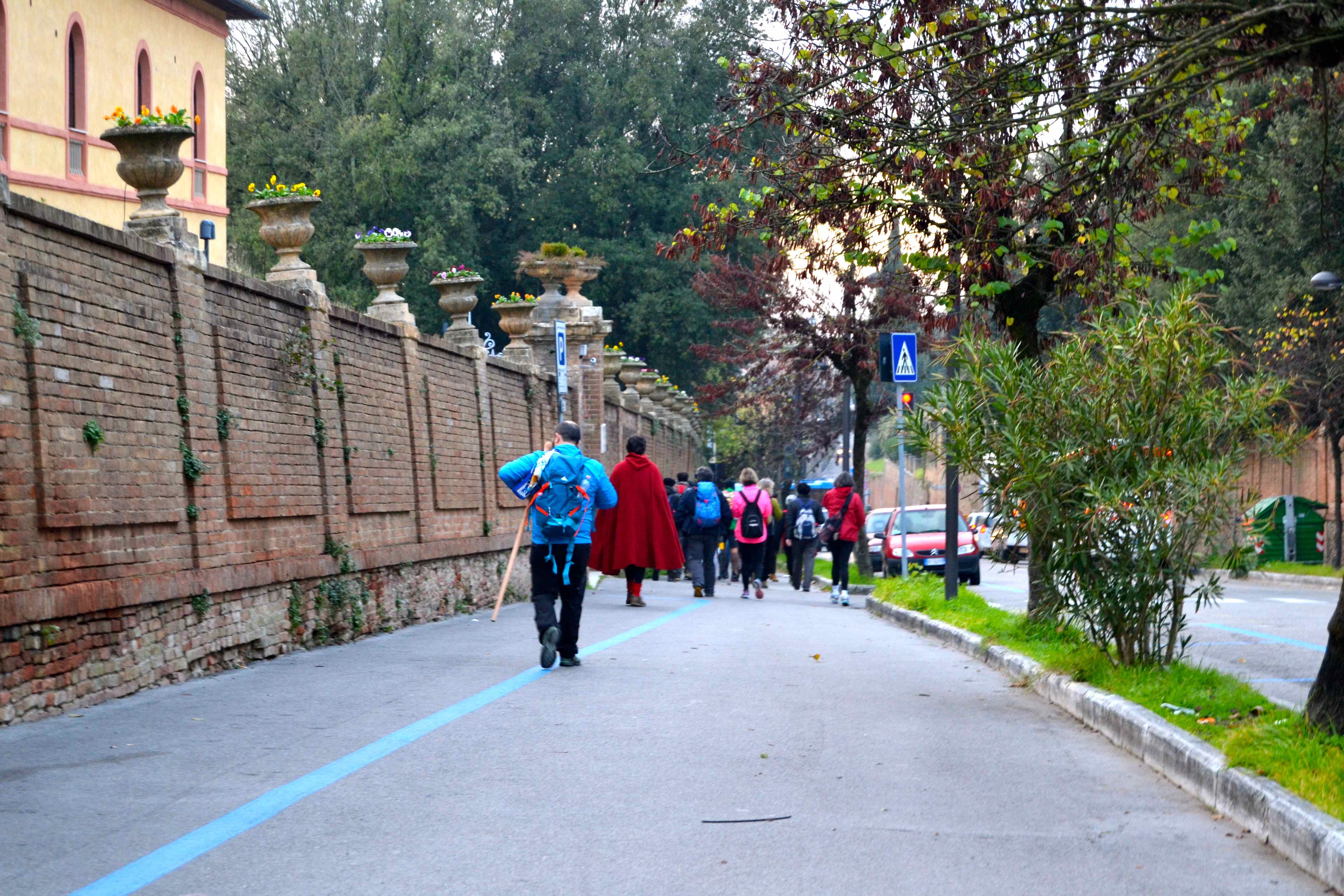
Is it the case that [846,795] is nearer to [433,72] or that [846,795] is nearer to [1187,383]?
[1187,383]

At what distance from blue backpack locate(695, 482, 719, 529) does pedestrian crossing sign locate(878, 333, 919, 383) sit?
3551 millimetres

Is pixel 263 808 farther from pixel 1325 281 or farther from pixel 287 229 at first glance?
pixel 1325 281

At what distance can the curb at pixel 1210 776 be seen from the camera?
5621 mm

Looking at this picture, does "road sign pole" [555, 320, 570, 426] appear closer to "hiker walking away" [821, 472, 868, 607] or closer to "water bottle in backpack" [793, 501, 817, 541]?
"hiker walking away" [821, 472, 868, 607]

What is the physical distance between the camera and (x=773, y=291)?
29.9 metres

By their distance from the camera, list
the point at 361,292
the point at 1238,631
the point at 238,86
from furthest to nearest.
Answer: the point at 238,86 < the point at 361,292 < the point at 1238,631

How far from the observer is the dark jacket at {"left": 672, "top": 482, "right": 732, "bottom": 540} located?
23312mm

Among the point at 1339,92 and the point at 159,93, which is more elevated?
the point at 159,93

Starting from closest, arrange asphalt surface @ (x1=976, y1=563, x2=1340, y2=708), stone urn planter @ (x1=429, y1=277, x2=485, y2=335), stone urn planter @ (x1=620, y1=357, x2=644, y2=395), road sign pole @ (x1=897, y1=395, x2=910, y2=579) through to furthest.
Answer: road sign pole @ (x1=897, y1=395, x2=910, y2=579) < asphalt surface @ (x1=976, y1=563, x2=1340, y2=708) < stone urn planter @ (x1=429, y1=277, x2=485, y2=335) < stone urn planter @ (x1=620, y1=357, x2=644, y2=395)

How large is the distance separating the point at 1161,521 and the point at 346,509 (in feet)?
26.5

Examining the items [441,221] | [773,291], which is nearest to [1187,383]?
[773,291]

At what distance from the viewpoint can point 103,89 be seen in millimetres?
30938

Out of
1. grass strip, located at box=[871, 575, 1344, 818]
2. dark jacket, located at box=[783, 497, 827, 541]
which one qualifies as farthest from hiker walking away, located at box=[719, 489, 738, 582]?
grass strip, located at box=[871, 575, 1344, 818]

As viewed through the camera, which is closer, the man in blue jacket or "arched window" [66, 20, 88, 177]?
the man in blue jacket
